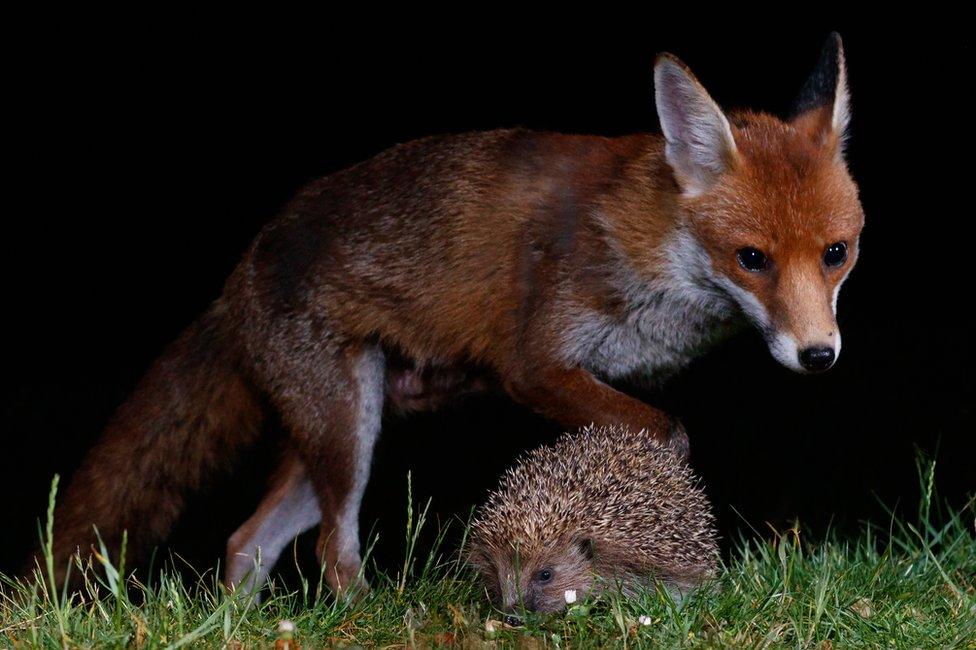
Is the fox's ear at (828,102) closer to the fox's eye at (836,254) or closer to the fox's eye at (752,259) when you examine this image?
the fox's eye at (836,254)

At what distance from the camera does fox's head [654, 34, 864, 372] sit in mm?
4664

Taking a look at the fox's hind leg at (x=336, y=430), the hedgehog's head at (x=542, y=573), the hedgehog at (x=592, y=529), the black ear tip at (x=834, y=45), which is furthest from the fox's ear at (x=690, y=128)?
the fox's hind leg at (x=336, y=430)

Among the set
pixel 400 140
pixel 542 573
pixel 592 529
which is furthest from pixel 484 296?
pixel 400 140

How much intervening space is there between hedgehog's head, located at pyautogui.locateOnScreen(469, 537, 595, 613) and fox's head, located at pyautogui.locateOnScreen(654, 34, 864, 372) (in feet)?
3.59

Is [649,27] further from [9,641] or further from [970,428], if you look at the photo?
[9,641]

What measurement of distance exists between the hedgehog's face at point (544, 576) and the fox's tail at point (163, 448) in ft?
7.05

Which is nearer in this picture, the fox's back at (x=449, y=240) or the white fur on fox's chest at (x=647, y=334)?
the white fur on fox's chest at (x=647, y=334)

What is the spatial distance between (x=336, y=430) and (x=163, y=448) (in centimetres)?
110

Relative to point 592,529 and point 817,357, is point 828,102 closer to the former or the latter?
point 817,357

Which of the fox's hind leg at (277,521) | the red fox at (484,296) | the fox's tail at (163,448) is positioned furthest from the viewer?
the fox's tail at (163,448)

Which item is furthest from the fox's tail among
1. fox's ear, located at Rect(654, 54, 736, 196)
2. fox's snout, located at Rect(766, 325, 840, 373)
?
fox's snout, located at Rect(766, 325, 840, 373)

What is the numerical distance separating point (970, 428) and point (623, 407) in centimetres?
464

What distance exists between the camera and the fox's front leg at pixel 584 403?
16.8 ft

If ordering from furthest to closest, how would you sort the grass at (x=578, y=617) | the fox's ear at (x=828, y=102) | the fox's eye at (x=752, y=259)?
the fox's ear at (x=828, y=102), the fox's eye at (x=752, y=259), the grass at (x=578, y=617)
